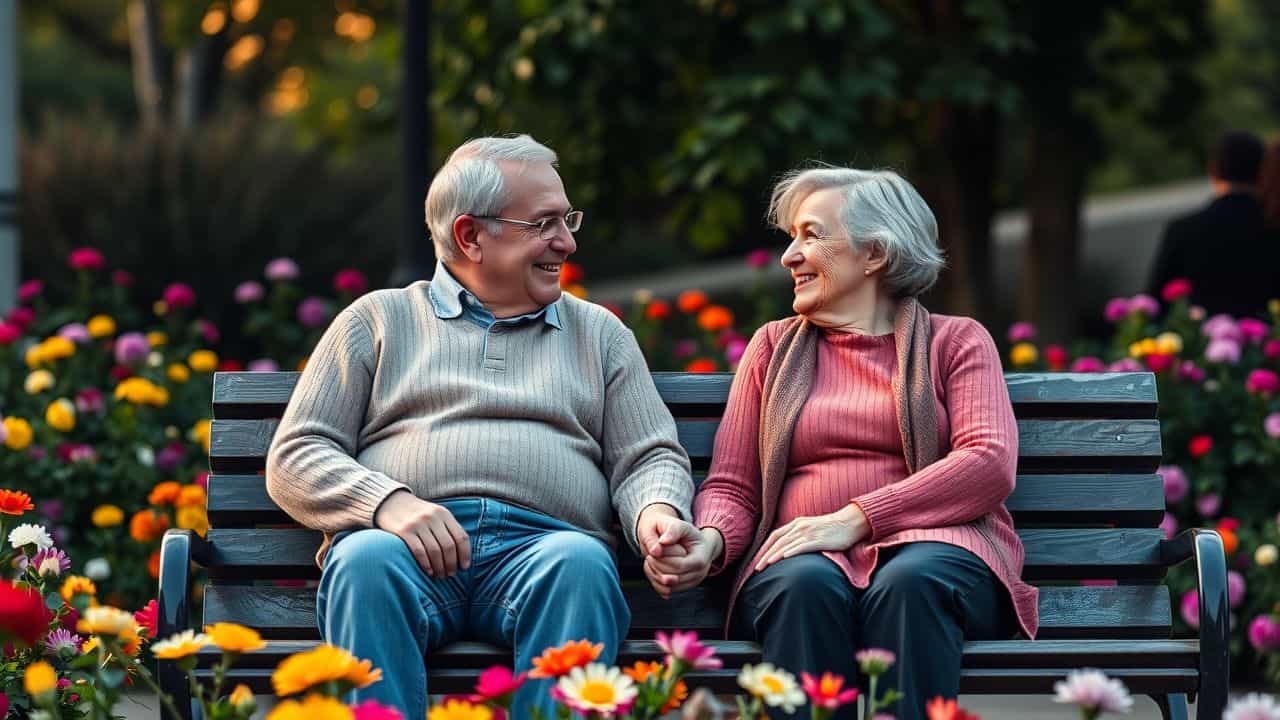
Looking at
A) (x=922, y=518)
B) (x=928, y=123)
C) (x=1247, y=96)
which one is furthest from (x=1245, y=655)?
(x=1247, y=96)

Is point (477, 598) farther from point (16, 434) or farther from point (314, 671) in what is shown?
point (16, 434)

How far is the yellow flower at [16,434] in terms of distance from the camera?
465 cm

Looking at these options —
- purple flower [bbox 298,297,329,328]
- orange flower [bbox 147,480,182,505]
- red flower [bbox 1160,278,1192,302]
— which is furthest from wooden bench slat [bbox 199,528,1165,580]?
purple flower [bbox 298,297,329,328]

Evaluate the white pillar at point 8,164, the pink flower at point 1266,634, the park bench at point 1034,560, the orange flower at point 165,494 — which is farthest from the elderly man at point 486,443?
the white pillar at point 8,164

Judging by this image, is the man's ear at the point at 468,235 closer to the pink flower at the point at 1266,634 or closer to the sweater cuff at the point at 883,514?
the sweater cuff at the point at 883,514

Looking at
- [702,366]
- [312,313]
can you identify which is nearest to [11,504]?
[702,366]

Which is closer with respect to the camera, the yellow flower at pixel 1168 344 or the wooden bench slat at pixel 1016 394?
the wooden bench slat at pixel 1016 394

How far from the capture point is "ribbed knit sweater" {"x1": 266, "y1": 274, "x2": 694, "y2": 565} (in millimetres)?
3383

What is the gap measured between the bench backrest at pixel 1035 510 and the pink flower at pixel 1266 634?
4.38 feet

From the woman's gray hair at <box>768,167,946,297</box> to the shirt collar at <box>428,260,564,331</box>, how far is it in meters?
0.52

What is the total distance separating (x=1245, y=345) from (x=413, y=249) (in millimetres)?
2701

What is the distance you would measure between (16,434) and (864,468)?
2.48 metres

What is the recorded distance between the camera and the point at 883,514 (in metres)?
3.33

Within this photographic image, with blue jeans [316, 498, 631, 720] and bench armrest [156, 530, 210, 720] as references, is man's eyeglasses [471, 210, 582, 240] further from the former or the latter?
bench armrest [156, 530, 210, 720]
